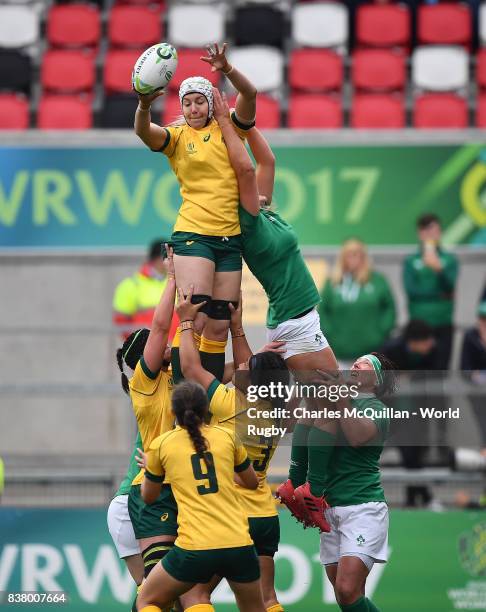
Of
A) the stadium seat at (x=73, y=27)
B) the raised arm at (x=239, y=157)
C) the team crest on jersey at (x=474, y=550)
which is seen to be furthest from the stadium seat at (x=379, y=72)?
the raised arm at (x=239, y=157)

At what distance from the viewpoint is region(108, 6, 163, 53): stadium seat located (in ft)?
51.8

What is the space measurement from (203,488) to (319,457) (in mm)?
1008

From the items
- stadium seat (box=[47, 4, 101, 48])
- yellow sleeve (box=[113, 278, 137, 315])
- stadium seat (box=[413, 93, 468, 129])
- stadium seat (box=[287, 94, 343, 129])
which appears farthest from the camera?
stadium seat (box=[47, 4, 101, 48])

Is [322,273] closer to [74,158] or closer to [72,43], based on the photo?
[74,158]

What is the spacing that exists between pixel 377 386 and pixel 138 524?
1591mm

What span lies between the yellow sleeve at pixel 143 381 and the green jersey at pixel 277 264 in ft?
3.12

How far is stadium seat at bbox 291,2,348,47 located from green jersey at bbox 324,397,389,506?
8.48 metres

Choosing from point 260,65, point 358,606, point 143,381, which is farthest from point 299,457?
point 260,65

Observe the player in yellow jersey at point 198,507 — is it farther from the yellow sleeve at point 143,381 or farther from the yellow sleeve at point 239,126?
the yellow sleeve at point 239,126

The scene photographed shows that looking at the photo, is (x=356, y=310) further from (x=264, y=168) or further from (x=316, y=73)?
(x=316, y=73)

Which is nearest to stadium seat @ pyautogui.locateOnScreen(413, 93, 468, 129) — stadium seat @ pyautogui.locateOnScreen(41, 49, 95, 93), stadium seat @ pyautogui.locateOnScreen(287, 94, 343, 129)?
stadium seat @ pyautogui.locateOnScreen(287, 94, 343, 129)

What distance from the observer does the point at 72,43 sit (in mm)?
16000

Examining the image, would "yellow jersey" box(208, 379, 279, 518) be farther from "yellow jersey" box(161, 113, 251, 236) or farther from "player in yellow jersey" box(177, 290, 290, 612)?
"yellow jersey" box(161, 113, 251, 236)

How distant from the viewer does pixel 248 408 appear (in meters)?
7.67
